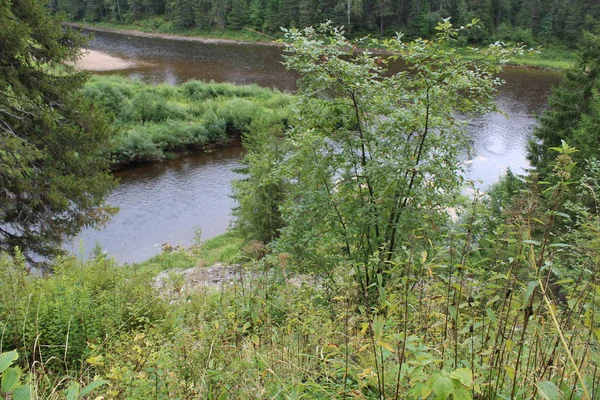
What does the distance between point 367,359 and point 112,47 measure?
61750mm

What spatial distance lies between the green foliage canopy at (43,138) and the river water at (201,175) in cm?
204

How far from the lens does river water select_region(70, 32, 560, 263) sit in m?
16.6

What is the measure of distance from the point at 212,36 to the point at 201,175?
48.2m

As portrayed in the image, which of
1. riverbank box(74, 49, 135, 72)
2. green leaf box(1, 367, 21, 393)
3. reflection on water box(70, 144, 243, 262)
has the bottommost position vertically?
reflection on water box(70, 144, 243, 262)

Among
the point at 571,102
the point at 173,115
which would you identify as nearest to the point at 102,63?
the point at 173,115

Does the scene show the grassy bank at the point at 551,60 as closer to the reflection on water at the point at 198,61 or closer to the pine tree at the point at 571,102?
the reflection on water at the point at 198,61

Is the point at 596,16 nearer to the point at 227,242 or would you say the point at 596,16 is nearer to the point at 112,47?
the point at 227,242

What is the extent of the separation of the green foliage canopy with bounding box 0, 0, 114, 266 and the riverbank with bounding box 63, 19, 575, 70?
38624 millimetres

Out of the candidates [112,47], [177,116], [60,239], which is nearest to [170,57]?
[112,47]

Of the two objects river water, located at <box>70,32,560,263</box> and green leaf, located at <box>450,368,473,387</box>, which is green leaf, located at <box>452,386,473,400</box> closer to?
green leaf, located at <box>450,368,473,387</box>

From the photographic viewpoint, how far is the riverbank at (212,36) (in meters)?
45.7

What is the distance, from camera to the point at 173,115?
2706 cm

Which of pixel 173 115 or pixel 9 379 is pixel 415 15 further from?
pixel 9 379

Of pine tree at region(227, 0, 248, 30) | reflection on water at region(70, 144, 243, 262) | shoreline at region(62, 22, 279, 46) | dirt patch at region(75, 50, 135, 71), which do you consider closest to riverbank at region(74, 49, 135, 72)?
dirt patch at region(75, 50, 135, 71)
